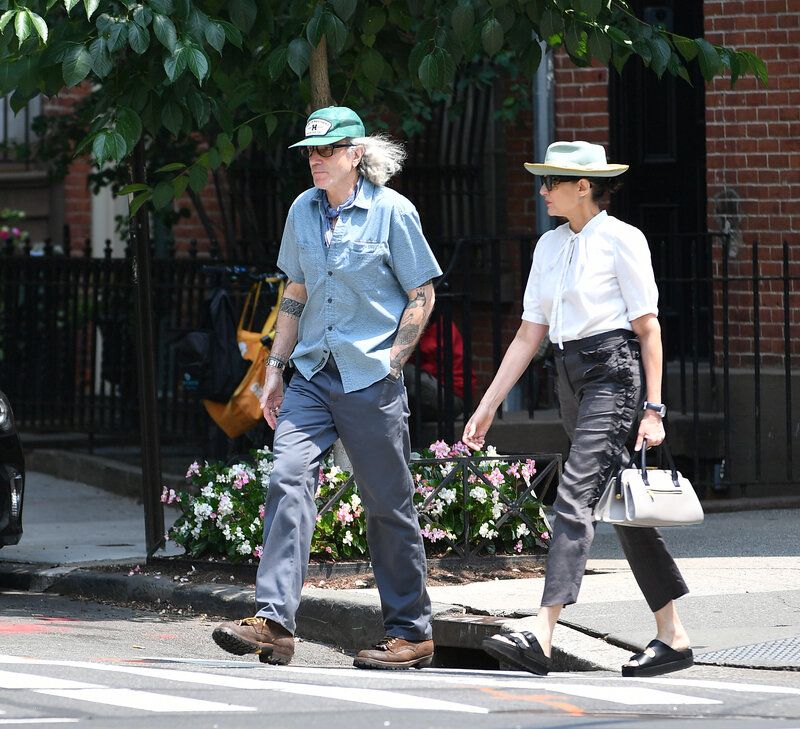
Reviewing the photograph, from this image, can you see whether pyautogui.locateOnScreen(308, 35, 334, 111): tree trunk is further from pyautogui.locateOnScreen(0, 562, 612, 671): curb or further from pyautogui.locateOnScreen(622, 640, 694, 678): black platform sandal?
pyautogui.locateOnScreen(622, 640, 694, 678): black platform sandal

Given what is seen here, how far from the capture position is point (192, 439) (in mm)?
12078

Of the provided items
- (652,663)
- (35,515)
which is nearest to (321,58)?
(652,663)

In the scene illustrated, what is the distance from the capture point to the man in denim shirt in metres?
5.75

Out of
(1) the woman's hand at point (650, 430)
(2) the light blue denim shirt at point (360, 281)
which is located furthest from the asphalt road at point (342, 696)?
(2) the light blue denim shirt at point (360, 281)

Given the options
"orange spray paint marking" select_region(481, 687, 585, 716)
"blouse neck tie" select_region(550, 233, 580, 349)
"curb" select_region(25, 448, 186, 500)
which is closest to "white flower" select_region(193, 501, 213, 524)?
"blouse neck tie" select_region(550, 233, 580, 349)

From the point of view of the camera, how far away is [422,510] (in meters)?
7.55

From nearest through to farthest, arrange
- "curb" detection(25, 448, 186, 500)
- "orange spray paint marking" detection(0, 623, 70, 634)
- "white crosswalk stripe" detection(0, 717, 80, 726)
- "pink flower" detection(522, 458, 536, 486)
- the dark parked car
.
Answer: "white crosswalk stripe" detection(0, 717, 80, 726)
"orange spray paint marking" detection(0, 623, 70, 634)
"pink flower" detection(522, 458, 536, 486)
the dark parked car
"curb" detection(25, 448, 186, 500)

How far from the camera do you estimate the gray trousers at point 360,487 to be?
Result: 18.5 feet

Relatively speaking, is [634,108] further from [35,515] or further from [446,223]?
[35,515]

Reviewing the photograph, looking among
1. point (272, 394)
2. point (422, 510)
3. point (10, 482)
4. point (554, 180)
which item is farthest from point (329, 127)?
point (10, 482)

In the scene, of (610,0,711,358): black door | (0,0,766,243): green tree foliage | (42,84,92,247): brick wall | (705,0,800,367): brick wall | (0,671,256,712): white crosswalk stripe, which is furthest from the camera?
(42,84,92,247): brick wall

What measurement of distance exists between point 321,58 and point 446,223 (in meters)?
5.01

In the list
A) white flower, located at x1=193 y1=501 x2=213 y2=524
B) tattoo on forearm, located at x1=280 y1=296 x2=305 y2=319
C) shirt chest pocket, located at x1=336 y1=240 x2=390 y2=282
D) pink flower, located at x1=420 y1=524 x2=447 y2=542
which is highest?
shirt chest pocket, located at x1=336 y1=240 x2=390 y2=282

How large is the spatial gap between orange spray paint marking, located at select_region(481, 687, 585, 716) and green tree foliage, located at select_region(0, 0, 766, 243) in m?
2.69
